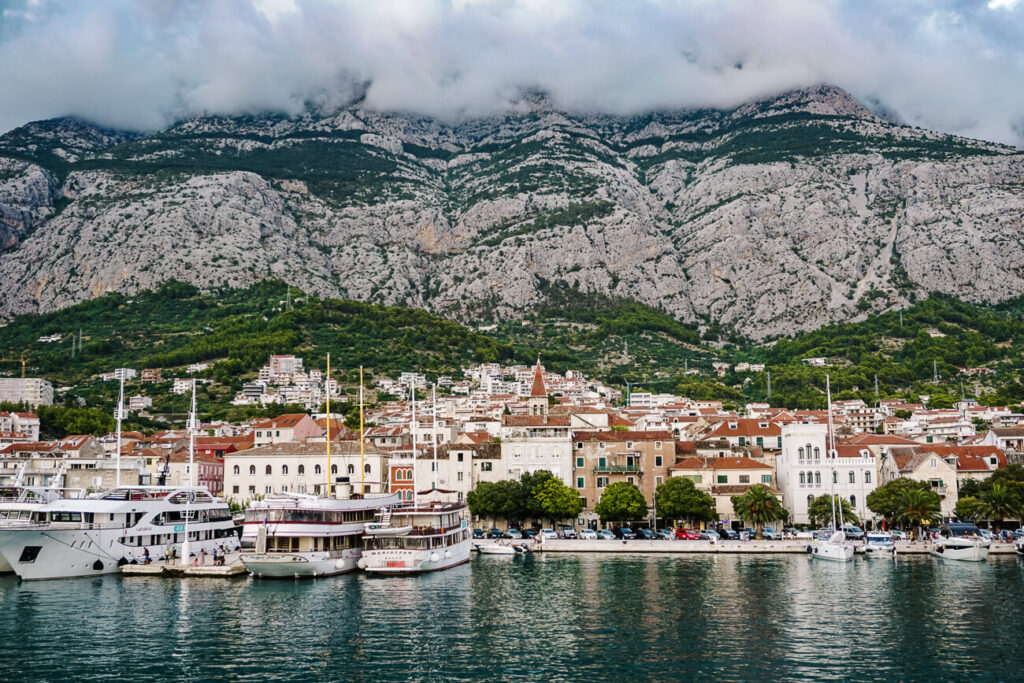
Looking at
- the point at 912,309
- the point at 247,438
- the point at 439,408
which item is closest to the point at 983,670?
the point at 247,438

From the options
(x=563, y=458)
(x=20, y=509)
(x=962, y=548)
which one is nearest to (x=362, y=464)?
(x=563, y=458)

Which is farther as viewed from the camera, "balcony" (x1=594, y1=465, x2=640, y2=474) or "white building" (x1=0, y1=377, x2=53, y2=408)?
"white building" (x1=0, y1=377, x2=53, y2=408)

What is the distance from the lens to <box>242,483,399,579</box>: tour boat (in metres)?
54.0

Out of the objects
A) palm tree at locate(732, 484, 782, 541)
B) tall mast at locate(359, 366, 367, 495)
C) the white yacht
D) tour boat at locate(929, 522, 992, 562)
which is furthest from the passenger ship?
tour boat at locate(929, 522, 992, 562)

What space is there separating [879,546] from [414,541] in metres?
34.7

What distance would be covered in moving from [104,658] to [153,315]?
522 feet

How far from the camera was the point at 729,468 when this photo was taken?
3191 inches

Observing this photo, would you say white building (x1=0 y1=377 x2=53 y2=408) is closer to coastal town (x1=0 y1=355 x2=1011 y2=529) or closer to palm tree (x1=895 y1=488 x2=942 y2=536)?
coastal town (x1=0 y1=355 x2=1011 y2=529)

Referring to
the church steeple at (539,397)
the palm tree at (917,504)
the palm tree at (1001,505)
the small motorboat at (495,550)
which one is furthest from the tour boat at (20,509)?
the palm tree at (1001,505)

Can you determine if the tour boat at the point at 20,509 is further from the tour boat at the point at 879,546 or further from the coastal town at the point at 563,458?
the tour boat at the point at 879,546

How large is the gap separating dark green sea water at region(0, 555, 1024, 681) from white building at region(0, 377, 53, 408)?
331 feet

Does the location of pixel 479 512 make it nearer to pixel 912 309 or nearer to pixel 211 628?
pixel 211 628

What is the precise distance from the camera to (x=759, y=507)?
73.6m

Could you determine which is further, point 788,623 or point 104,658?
point 788,623
